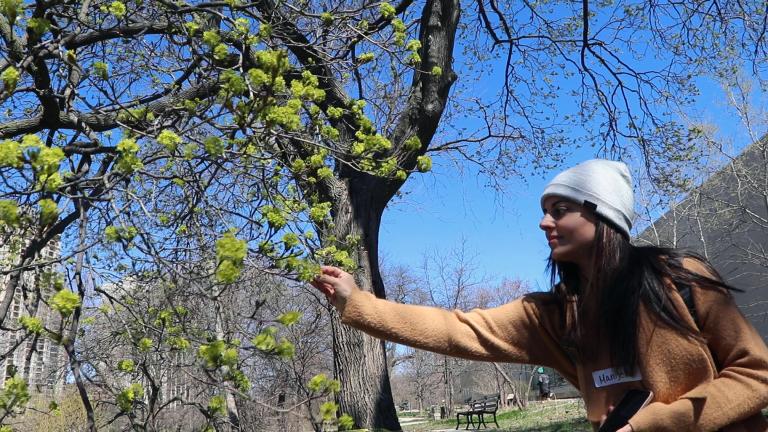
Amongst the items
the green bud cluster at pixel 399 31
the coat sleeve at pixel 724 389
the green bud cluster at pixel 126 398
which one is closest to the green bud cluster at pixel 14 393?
the green bud cluster at pixel 126 398

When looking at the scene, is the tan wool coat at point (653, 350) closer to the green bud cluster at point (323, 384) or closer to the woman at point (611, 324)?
the woman at point (611, 324)

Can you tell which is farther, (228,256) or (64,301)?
(64,301)

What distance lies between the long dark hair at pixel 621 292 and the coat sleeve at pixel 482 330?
0.10 meters

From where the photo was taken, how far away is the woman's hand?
6.66 ft

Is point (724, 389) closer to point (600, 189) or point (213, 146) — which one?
point (600, 189)

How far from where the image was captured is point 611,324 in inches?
72.1

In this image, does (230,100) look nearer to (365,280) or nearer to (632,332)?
(632,332)

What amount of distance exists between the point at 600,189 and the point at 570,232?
16 centimetres

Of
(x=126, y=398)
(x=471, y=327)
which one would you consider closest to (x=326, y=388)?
(x=471, y=327)

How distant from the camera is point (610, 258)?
6.15 ft

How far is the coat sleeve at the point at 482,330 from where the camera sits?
2018 millimetres

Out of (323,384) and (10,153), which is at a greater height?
(10,153)

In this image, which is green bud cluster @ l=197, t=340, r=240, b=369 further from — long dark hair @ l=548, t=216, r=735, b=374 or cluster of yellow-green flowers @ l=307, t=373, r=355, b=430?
long dark hair @ l=548, t=216, r=735, b=374

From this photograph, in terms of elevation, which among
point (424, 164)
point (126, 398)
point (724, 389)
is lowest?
point (724, 389)
